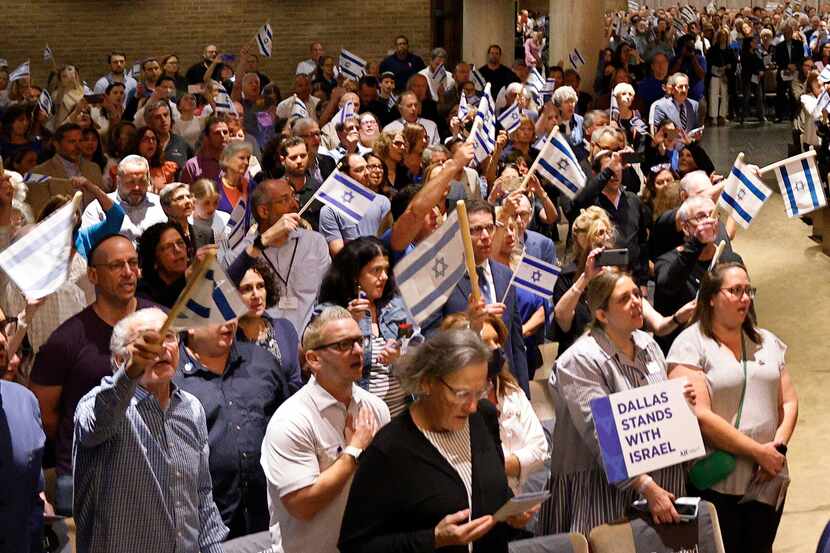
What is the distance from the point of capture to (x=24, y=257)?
5.63 m

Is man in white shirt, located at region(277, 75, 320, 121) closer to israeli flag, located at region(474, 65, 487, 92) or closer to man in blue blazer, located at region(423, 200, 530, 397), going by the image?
israeli flag, located at region(474, 65, 487, 92)

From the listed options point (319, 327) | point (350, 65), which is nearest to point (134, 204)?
A: point (319, 327)

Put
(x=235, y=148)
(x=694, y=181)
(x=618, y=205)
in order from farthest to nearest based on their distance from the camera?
(x=618, y=205) < (x=235, y=148) < (x=694, y=181)

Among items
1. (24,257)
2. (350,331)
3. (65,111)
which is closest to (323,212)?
(24,257)

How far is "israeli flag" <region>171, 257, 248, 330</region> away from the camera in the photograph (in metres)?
4.51

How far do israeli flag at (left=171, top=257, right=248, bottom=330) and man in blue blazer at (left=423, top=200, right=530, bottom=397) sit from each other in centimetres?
169

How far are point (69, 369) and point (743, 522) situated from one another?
9.53 ft

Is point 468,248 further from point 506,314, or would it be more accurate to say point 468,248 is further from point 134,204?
point 134,204

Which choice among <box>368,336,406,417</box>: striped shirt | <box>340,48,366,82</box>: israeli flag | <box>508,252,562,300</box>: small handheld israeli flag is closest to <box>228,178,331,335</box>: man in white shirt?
<box>508,252,562,300</box>: small handheld israeli flag

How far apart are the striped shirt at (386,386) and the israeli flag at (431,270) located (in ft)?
0.97

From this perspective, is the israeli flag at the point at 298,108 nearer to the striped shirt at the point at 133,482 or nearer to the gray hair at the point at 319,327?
the gray hair at the point at 319,327

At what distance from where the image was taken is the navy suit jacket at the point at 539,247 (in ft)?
25.6

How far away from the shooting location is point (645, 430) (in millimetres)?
5195

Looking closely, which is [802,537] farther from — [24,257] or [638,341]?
[24,257]
